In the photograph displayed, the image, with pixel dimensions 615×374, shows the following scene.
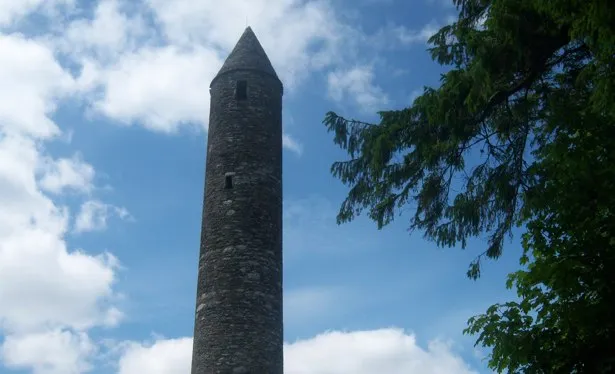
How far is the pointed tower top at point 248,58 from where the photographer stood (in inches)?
691

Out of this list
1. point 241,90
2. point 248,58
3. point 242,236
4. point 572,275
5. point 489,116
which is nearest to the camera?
point 572,275

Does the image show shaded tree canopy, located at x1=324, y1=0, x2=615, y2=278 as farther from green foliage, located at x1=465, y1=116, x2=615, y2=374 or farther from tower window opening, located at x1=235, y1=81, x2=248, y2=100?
tower window opening, located at x1=235, y1=81, x2=248, y2=100

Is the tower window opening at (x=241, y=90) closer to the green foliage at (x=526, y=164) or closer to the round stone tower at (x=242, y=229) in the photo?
the round stone tower at (x=242, y=229)

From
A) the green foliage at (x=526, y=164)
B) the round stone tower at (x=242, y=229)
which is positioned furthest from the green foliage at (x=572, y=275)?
the round stone tower at (x=242, y=229)

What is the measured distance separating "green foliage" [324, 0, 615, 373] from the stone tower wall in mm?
3452

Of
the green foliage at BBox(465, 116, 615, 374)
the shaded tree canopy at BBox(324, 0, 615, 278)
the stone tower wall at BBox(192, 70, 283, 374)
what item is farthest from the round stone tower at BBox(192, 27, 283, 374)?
the green foliage at BBox(465, 116, 615, 374)

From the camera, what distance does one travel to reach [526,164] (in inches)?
→ 424

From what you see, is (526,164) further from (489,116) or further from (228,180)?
A: (228,180)

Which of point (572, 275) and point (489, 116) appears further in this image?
point (489, 116)

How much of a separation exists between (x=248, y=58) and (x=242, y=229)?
16.0 feet

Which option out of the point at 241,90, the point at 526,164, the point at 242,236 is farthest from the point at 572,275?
the point at 241,90

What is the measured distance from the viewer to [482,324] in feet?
26.6

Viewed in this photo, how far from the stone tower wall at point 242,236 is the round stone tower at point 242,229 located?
0.07 feet

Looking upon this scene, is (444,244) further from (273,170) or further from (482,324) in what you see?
(273,170)
